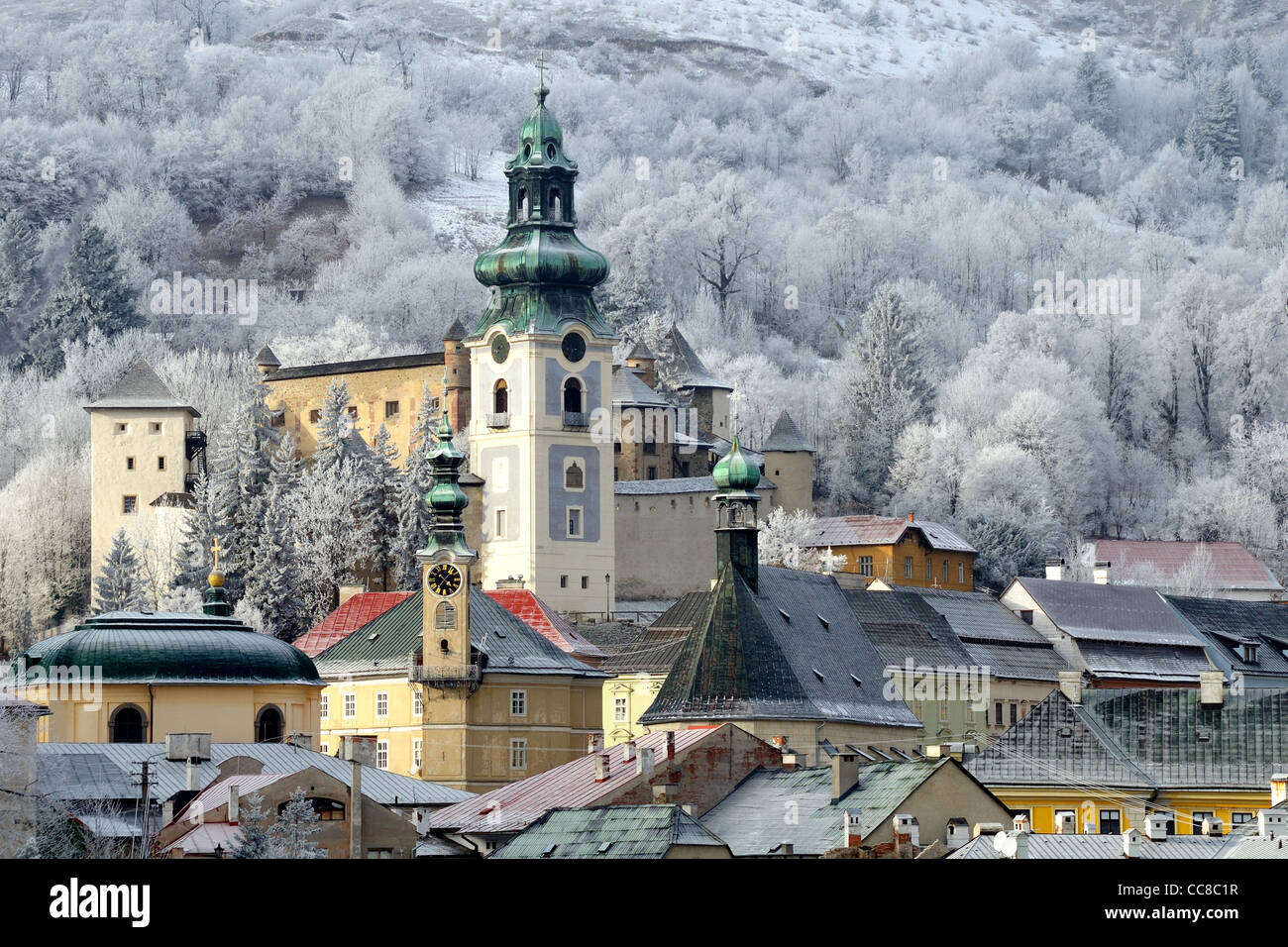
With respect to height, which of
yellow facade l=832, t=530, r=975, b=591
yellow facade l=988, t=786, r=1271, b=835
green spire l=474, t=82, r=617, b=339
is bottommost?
yellow facade l=988, t=786, r=1271, b=835

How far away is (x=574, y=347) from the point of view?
10125 centimetres

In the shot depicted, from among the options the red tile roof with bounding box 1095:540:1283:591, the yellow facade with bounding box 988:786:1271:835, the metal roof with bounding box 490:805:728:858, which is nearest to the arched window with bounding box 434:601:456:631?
the yellow facade with bounding box 988:786:1271:835

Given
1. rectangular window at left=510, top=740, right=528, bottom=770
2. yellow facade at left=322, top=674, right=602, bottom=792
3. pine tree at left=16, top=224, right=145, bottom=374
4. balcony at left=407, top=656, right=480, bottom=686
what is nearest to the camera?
yellow facade at left=322, top=674, right=602, bottom=792

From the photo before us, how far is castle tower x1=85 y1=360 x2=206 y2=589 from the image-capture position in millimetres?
98438

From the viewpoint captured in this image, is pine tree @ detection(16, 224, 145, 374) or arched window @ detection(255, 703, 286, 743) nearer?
arched window @ detection(255, 703, 286, 743)

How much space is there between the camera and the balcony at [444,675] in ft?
250

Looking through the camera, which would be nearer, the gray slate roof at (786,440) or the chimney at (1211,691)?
the chimney at (1211,691)

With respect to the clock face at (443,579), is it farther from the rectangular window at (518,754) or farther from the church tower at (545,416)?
the church tower at (545,416)

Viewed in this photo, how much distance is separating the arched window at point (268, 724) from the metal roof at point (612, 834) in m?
19.7

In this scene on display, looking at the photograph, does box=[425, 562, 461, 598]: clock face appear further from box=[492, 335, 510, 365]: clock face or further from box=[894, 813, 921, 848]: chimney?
box=[894, 813, 921, 848]: chimney

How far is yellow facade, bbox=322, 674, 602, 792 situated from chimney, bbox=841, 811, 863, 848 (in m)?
26.7

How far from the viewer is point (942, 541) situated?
104375 mm

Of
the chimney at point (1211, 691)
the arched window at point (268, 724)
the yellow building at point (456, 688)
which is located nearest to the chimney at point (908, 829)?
the chimney at point (1211, 691)

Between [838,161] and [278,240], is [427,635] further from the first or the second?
[838,161]
